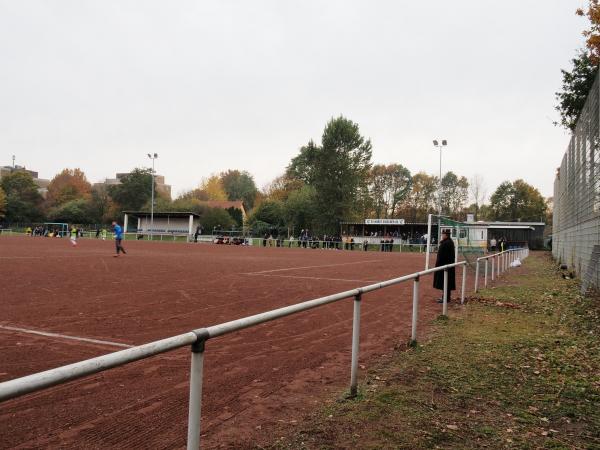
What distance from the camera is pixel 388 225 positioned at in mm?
59938

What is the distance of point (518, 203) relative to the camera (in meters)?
92.6

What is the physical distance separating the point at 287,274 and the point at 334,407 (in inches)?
524

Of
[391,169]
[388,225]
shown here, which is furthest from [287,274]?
Result: [391,169]

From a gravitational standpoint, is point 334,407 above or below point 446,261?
below

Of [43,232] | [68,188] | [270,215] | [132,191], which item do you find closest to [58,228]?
[43,232]

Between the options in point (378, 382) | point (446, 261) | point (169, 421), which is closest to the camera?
point (169, 421)

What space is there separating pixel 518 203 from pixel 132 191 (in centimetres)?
7529

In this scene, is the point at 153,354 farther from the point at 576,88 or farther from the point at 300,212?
the point at 300,212

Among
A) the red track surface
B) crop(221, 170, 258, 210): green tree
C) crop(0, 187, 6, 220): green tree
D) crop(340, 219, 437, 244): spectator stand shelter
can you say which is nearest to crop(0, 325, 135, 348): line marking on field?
the red track surface

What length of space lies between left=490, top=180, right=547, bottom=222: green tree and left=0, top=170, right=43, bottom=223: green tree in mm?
91149

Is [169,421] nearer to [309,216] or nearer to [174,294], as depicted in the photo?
[174,294]

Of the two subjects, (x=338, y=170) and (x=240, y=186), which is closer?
(x=338, y=170)

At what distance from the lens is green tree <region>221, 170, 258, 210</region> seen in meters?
114

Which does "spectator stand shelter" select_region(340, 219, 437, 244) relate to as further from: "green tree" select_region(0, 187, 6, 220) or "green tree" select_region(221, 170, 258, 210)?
"green tree" select_region(0, 187, 6, 220)
